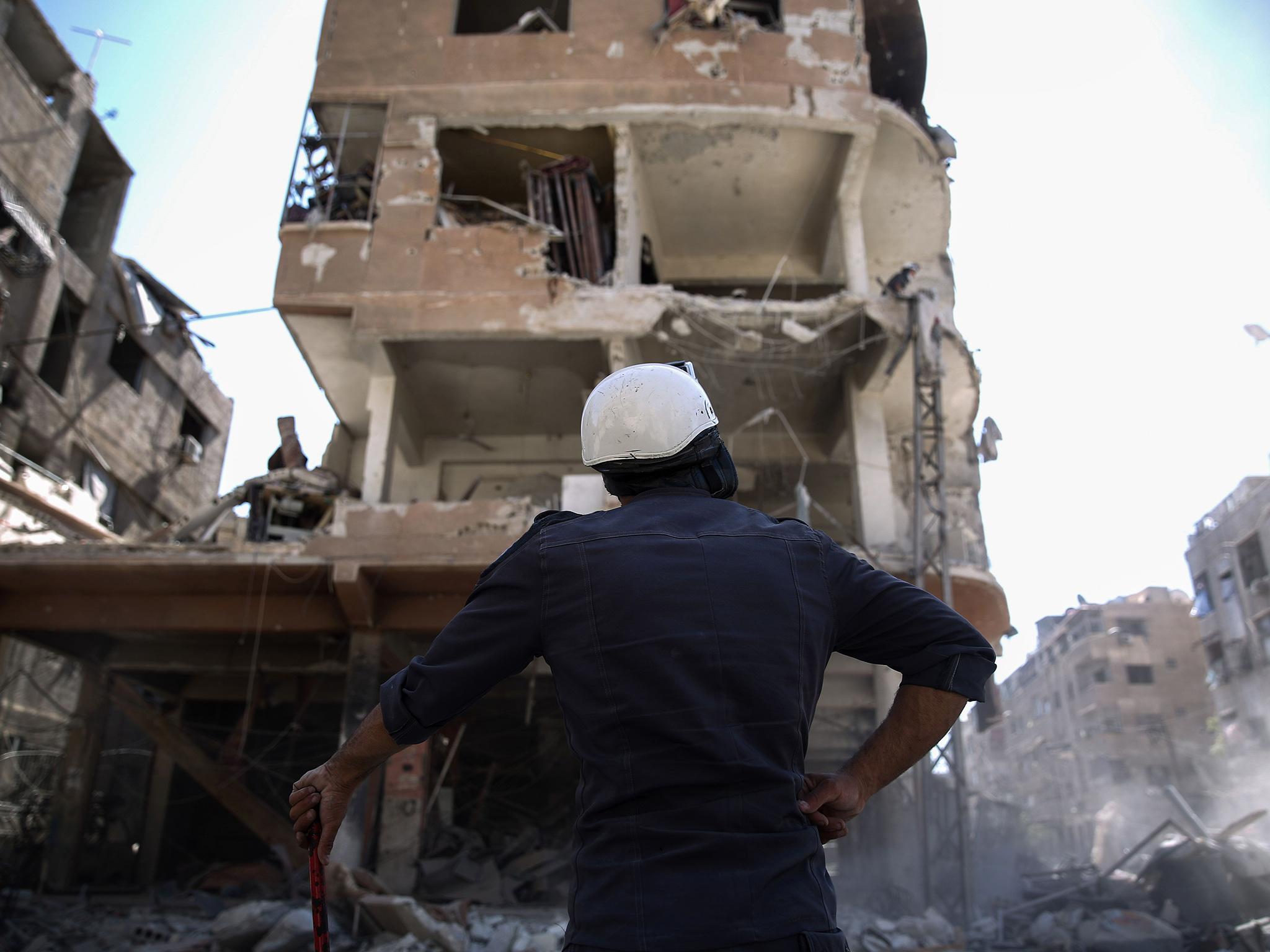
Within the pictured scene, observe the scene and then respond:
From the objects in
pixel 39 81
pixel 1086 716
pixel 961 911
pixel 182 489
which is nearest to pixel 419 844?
pixel 961 911

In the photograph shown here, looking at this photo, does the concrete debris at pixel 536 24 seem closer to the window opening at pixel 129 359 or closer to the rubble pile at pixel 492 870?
the rubble pile at pixel 492 870

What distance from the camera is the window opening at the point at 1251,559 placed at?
32.0 m

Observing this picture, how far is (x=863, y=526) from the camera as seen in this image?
38.2 ft

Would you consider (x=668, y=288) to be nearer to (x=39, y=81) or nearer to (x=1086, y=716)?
(x=39, y=81)

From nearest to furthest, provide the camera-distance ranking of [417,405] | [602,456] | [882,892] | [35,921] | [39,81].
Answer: [602,456]
[35,921]
[882,892]
[417,405]
[39,81]

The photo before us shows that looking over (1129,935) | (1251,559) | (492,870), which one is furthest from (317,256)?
(1251,559)

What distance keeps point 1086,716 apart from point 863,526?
3968cm

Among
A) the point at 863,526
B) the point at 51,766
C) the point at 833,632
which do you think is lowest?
the point at 833,632

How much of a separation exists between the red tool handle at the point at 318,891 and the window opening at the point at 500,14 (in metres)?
14.3

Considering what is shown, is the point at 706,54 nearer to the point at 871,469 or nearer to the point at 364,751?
the point at 871,469

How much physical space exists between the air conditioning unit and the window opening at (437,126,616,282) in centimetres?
1187

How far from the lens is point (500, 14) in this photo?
47.9 ft

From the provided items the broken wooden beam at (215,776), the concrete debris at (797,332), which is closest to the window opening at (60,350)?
the broken wooden beam at (215,776)

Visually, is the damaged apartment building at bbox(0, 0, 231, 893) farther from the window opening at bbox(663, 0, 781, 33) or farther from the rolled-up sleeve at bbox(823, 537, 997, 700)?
the rolled-up sleeve at bbox(823, 537, 997, 700)
